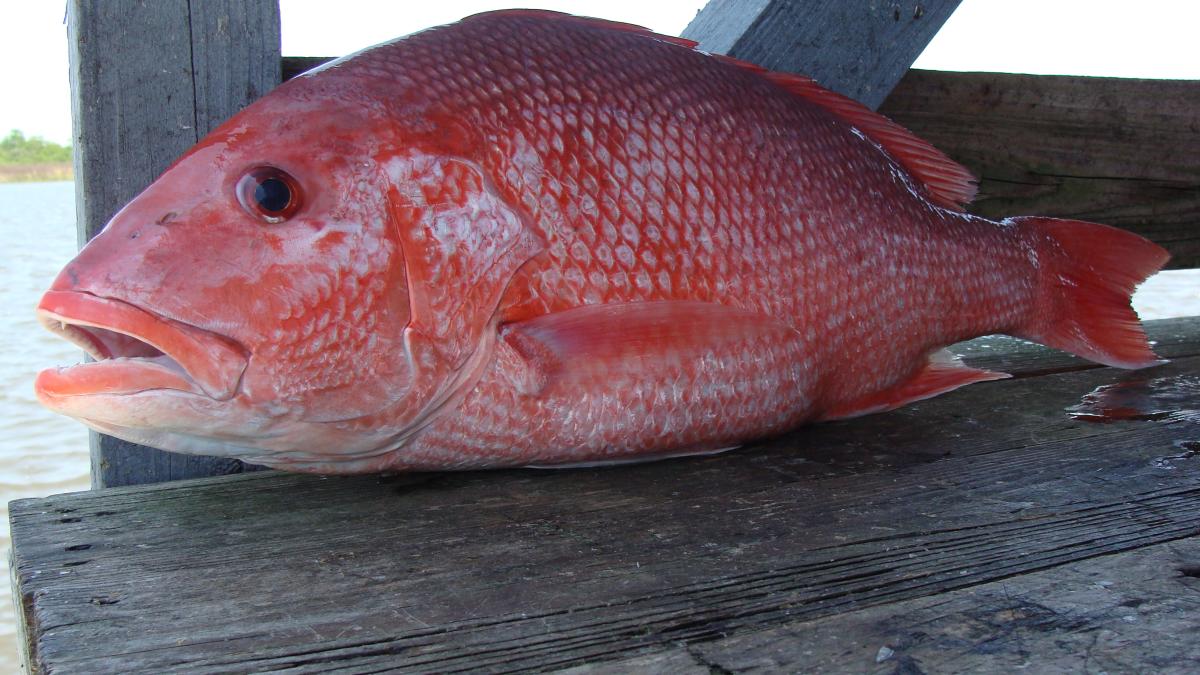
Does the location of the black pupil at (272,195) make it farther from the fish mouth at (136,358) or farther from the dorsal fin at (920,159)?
the dorsal fin at (920,159)

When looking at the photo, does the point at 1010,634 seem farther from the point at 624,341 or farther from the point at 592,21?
the point at 592,21

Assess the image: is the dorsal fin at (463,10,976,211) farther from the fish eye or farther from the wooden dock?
the fish eye

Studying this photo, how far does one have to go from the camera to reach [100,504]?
1426 millimetres

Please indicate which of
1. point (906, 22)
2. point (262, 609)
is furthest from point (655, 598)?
point (906, 22)

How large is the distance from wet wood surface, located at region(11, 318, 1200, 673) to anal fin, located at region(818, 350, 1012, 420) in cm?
10

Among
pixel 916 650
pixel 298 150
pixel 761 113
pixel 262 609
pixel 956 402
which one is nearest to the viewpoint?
pixel 916 650

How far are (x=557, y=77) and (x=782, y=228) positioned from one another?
44 cm

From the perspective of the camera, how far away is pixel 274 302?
3.95 ft

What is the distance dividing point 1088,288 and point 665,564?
4.19 feet

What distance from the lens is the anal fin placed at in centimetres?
178

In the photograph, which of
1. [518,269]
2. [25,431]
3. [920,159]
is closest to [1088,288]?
[920,159]

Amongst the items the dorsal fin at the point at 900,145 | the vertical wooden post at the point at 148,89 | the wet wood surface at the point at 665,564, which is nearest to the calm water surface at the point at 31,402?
the vertical wooden post at the point at 148,89

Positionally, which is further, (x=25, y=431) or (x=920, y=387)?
(x=25, y=431)

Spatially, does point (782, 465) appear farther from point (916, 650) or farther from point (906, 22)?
point (906, 22)
